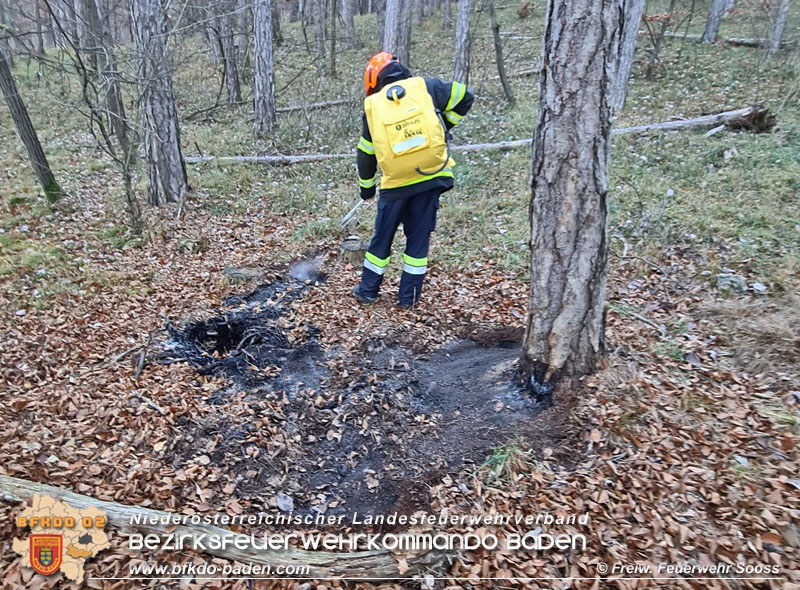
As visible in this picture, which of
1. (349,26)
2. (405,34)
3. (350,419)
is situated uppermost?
(349,26)

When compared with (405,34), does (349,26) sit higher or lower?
higher

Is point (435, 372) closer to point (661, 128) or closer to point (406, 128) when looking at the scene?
point (406, 128)

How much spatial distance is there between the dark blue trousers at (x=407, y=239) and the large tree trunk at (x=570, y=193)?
169cm

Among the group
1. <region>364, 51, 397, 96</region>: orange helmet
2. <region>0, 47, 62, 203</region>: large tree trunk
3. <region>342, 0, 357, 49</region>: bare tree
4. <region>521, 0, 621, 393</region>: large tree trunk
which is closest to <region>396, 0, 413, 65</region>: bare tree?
<region>342, 0, 357, 49</region>: bare tree

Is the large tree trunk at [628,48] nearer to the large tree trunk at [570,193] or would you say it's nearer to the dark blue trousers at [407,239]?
the dark blue trousers at [407,239]

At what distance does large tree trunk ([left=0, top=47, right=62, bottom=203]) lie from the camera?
7.33m

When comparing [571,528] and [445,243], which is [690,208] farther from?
[571,528]

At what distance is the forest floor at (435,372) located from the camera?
2832mm

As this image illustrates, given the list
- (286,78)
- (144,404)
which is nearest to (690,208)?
(144,404)

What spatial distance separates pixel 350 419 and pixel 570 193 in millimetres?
2389

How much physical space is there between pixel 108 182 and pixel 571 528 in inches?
400

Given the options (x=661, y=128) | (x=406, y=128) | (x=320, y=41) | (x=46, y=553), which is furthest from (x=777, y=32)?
(x=46, y=553)

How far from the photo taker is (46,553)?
Result: 8.68 feet

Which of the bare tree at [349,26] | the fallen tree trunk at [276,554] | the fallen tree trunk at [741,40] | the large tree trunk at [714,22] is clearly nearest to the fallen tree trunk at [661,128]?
the fallen tree trunk at [741,40]
